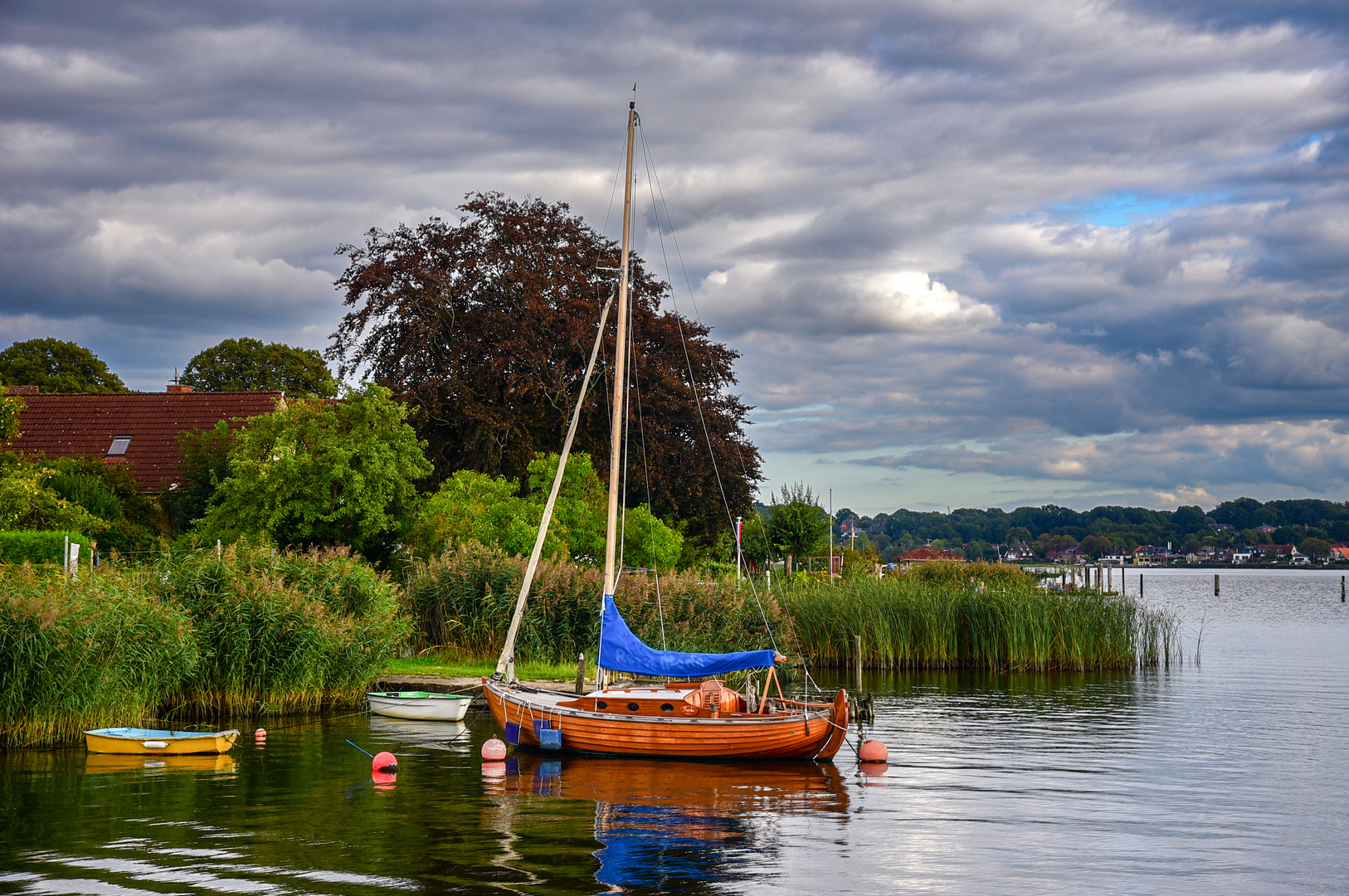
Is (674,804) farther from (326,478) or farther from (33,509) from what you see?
(33,509)

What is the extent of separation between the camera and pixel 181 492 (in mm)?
40875

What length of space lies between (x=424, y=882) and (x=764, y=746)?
9178 millimetres

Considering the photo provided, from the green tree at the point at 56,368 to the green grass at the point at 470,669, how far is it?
50.6m

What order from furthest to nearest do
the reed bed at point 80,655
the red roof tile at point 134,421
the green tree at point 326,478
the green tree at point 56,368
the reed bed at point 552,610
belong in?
the green tree at point 56,368 < the red roof tile at point 134,421 < the green tree at point 326,478 < the reed bed at point 552,610 < the reed bed at point 80,655

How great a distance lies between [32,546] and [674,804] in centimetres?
1752

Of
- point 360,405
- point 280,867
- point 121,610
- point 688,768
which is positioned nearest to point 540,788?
point 688,768

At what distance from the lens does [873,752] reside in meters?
20.9

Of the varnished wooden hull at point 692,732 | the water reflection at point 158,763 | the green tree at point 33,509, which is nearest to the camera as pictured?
the water reflection at point 158,763

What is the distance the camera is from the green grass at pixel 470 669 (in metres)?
27.5

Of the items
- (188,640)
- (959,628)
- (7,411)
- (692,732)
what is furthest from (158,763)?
(959,628)

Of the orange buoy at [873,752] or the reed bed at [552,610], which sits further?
the reed bed at [552,610]

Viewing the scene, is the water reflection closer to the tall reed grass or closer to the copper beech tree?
the tall reed grass

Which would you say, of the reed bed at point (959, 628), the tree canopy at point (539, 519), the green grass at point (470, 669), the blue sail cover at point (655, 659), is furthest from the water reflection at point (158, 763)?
the reed bed at point (959, 628)

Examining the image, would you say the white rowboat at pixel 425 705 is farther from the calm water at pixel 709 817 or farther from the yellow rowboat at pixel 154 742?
the yellow rowboat at pixel 154 742
